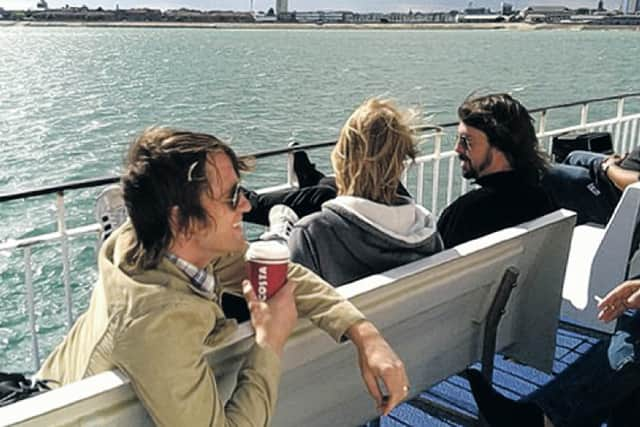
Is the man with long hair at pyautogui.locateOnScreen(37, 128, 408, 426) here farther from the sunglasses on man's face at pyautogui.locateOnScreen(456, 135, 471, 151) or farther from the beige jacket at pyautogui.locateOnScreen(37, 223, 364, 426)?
the sunglasses on man's face at pyautogui.locateOnScreen(456, 135, 471, 151)

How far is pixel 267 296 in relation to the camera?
1.20m

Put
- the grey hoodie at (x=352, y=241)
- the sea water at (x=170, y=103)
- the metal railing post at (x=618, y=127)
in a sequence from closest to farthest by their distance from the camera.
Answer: the grey hoodie at (x=352, y=241) < the metal railing post at (x=618, y=127) < the sea water at (x=170, y=103)

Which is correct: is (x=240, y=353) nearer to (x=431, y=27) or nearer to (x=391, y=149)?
(x=391, y=149)

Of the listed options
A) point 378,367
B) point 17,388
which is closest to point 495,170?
point 378,367

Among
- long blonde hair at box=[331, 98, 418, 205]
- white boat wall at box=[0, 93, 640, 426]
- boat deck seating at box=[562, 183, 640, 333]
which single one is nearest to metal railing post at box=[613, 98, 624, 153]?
boat deck seating at box=[562, 183, 640, 333]

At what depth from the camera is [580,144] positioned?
142 inches

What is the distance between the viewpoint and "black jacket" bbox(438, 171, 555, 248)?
1.96m

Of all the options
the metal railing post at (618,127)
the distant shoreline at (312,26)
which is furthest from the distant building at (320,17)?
the metal railing post at (618,127)

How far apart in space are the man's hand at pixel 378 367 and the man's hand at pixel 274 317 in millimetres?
117

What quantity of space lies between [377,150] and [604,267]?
1026 mm

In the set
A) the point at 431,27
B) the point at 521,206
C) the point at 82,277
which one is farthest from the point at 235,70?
the point at 431,27

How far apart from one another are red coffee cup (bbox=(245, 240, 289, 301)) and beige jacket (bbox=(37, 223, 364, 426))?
0.09 metres

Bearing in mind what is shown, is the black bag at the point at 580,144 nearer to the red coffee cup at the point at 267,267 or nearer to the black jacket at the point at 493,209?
the black jacket at the point at 493,209

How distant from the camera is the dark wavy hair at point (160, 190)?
1078mm
